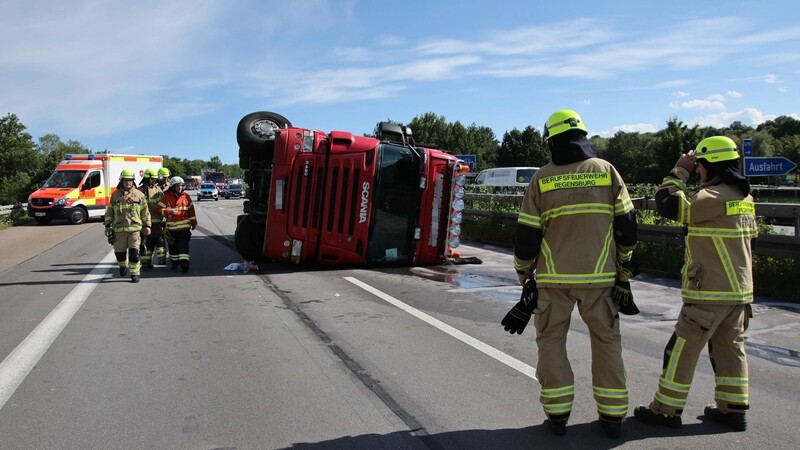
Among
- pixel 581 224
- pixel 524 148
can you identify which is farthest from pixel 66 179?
pixel 524 148

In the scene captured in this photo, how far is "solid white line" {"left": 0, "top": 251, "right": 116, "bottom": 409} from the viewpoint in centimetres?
479

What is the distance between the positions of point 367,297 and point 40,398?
4340 mm

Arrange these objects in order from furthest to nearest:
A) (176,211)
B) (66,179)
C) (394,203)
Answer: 1. (66,179)
2. (176,211)
3. (394,203)

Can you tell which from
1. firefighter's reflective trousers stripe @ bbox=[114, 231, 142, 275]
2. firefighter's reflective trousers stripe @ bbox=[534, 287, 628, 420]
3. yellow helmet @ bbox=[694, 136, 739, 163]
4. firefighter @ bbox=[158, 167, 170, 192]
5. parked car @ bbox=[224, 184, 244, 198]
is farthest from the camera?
parked car @ bbox=[224, 184, 244, 198]

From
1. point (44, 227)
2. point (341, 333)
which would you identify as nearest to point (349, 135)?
point (341, 333)

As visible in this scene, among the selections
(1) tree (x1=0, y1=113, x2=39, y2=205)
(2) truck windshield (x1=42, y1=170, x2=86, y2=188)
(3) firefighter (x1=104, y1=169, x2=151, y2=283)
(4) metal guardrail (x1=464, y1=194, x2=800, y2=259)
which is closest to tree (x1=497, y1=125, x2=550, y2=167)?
(1) tree (x1=0, y1=113, x2=39, y2=205)

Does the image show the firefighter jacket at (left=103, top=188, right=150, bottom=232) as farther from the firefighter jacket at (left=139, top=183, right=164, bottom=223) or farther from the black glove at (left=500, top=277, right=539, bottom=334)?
the black glove at (left=500, top=277, right=539, bottom=334)

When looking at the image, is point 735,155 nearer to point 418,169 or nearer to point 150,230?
point 418,169

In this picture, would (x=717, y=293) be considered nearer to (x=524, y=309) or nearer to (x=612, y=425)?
(x=612, y=425)

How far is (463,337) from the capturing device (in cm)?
600

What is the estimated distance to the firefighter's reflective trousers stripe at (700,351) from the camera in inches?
146

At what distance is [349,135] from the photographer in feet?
33.8

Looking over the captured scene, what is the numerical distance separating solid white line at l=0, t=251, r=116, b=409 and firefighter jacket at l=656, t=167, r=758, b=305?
4766 millimetres

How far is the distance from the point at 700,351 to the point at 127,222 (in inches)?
337
